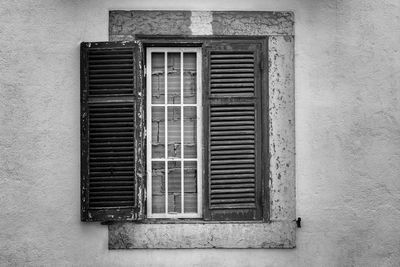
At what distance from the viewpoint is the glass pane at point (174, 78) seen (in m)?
5.12

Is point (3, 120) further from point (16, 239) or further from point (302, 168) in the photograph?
point (302, 168)

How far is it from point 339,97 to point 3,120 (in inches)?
125

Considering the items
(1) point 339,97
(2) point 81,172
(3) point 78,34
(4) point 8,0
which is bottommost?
(2) point 81,172

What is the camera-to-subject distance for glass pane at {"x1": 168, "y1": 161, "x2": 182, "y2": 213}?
509 cm

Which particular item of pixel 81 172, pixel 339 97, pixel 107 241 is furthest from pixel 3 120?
pixel 339 97

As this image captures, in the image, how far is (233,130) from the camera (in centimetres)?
502

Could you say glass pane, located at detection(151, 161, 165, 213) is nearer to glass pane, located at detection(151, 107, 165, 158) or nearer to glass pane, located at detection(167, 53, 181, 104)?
glass pane, located at detection(151, 107, 165, 158)

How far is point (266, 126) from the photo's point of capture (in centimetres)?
501

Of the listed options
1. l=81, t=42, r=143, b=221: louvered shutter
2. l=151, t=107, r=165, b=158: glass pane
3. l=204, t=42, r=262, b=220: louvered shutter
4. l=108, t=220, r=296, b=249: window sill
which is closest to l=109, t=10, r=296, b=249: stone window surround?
l=108, t=220, r=296, b=249: window sill

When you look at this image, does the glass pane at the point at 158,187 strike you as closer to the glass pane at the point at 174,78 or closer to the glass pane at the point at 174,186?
the glass pane at the point at 174,186

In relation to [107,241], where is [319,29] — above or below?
above

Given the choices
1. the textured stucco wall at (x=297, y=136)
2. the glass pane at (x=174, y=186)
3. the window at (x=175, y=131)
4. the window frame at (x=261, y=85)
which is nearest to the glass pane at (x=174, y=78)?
the window at (x=175, y=131)

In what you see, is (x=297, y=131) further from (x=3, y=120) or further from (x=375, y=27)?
(x=3, y=120)

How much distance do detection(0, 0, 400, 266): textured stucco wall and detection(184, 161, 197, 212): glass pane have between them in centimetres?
44
